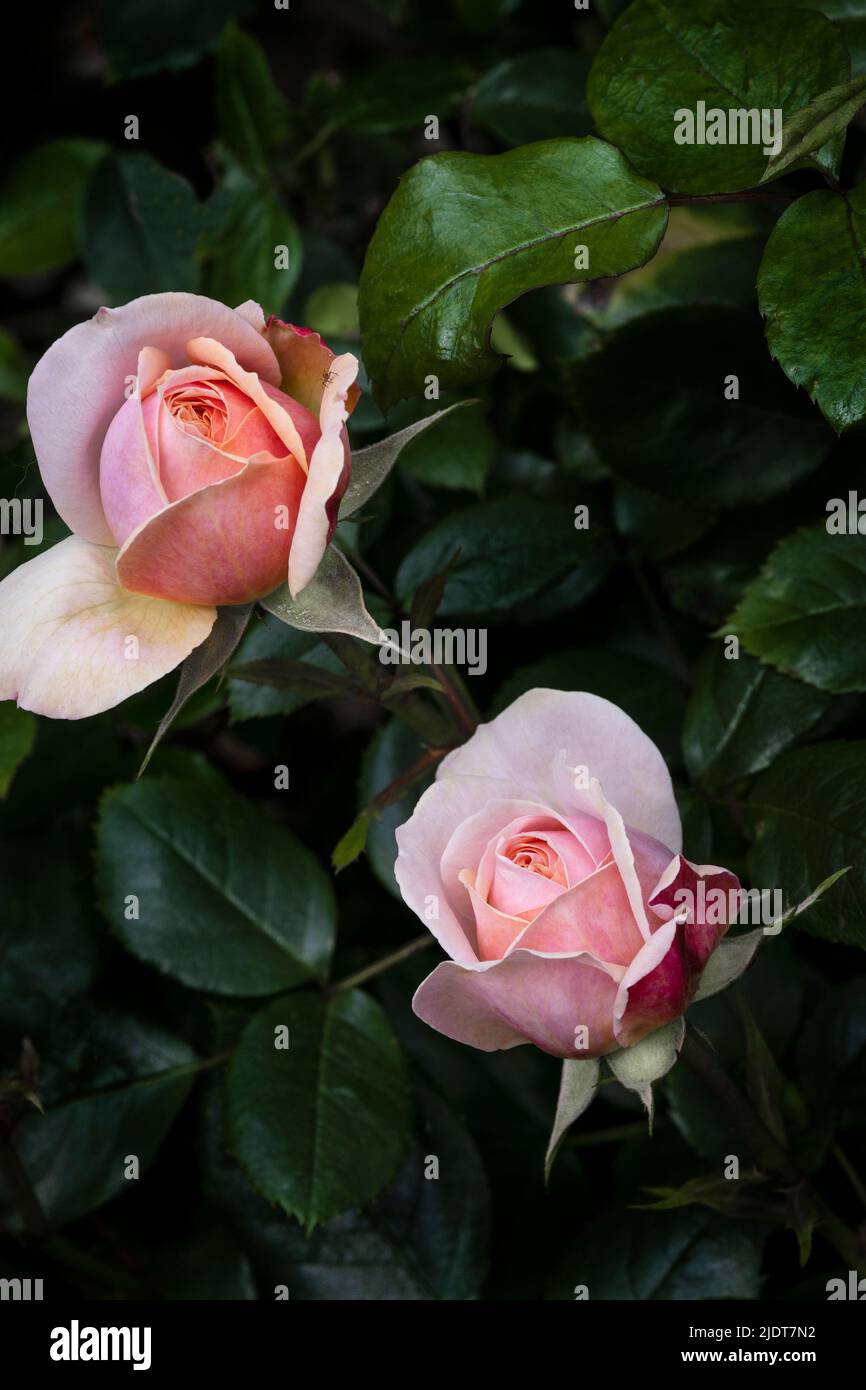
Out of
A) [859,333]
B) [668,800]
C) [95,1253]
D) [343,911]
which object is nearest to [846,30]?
[859,333]

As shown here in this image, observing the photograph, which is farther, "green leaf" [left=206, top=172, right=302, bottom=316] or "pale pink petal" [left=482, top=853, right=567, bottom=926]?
"green leaf" [left=206, top=172, right=302, bottom=316]

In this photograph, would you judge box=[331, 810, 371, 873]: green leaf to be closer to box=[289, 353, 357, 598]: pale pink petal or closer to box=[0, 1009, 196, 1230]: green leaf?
box=[289, 353, 357, 598]: pale pink petal

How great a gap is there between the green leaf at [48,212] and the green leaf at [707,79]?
2.69 feet

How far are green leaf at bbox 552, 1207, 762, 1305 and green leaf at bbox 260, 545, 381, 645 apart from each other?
1.66 feet

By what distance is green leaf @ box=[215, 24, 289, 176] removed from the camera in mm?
1158

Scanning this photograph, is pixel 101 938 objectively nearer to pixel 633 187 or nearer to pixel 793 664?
pixel 793 664

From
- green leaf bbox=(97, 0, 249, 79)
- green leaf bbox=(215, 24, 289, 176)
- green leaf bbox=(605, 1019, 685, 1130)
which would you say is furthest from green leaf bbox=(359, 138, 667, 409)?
green leaf bbox=(97, 0, 249, 79)

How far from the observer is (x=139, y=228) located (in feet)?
3.98

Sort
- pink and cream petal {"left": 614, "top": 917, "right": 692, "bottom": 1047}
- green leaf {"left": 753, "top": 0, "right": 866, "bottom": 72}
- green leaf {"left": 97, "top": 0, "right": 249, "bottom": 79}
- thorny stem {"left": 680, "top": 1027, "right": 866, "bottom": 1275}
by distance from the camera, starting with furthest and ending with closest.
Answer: green leaf {"left": 97, "top": 0, "right": 249, "bottom": 79}
green leaf {"left": 753, "top": 0, "right": 866, "bottom": 72}
thorny stem {"left": 680, "top": 1027, "right": 866, "bottom": 1275}
pink and cream petal {"left": 614, "top": 917, "right": 692, "bottom": 1047}

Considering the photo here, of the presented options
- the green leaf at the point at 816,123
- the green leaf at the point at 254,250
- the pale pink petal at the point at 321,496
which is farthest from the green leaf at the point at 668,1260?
the green leaf at the point at 254,250

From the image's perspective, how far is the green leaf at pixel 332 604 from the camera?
59 centimetres

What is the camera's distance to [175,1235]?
1015 millimetres

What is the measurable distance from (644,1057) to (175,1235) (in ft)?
1.89

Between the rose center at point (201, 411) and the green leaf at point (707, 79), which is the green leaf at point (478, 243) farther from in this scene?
the rose center at point (201, 411)
